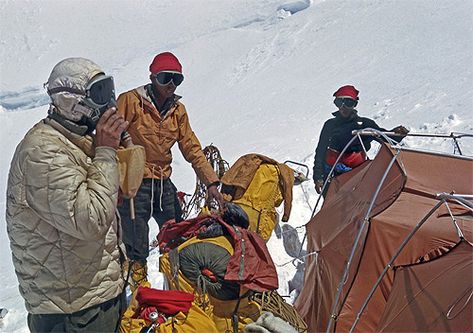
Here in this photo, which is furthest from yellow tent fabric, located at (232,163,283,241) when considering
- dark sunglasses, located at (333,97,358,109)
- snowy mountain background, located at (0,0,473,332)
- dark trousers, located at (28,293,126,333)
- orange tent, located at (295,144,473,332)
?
dark trousers, located at (28,293,126,333)

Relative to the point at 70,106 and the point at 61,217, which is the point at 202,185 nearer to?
the point at 70,106

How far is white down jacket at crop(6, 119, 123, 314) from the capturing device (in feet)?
5.83

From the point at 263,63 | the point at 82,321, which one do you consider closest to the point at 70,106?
the point at 82,321

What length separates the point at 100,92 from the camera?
196 cm

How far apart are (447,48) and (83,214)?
41.8ft

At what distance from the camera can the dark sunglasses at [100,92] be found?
1.92 m

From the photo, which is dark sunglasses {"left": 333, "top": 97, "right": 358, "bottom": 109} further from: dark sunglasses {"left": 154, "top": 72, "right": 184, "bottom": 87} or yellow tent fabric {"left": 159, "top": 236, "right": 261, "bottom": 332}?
yellow tent fabric {"left": 159, "top": 236, "right": 261, "bottom": 332}

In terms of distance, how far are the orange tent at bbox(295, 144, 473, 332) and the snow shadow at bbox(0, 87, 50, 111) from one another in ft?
60.1

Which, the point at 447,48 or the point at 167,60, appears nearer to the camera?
the point at 167,60

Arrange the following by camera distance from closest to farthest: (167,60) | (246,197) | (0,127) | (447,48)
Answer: (167,60)
(246,197)
(447,48)
(0,127)

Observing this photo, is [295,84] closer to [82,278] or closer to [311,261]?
[311,261]

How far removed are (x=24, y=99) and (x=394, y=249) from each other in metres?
20.1

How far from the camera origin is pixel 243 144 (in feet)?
35.4

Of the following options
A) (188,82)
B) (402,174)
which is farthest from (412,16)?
(402,174)
